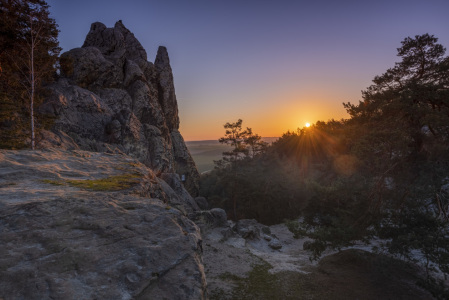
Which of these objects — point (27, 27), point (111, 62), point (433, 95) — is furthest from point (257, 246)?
point (111, 62)

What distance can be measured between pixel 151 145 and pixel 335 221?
2424cm

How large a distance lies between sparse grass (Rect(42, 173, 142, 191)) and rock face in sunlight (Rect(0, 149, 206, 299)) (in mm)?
71

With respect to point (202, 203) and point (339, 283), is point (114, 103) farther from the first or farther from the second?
Answer: point (339, 283)

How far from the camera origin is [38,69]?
57.3 feet

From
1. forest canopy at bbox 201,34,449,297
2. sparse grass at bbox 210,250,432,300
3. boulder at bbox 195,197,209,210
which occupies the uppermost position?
forest canopy at bbox 201,34,449,297

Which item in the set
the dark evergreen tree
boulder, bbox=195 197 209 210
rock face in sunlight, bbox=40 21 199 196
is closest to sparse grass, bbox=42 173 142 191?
rock face in sunlight, bbox=40 21 199 196

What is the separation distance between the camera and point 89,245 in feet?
11.4

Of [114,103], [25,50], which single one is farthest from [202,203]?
[25,50]

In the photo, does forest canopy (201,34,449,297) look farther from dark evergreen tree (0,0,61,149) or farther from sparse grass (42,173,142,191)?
dark evergreen tree (0,0,61,149)

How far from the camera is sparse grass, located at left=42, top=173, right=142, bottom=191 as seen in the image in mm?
5664

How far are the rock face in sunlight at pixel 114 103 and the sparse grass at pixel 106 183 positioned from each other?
11759mm

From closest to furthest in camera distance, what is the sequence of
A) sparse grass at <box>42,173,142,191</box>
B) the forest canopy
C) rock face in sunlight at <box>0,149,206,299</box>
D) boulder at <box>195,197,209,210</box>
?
rock face in sunlight at <box>0,149,206,299</box>
sparse grass at <box>42,173,142,191</box>
the forest canopy
boulder at <box>195,197,209,210</box>

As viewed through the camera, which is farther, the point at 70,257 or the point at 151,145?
the point at 151,145

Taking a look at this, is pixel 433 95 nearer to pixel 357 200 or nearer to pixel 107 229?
pixel 357 200
